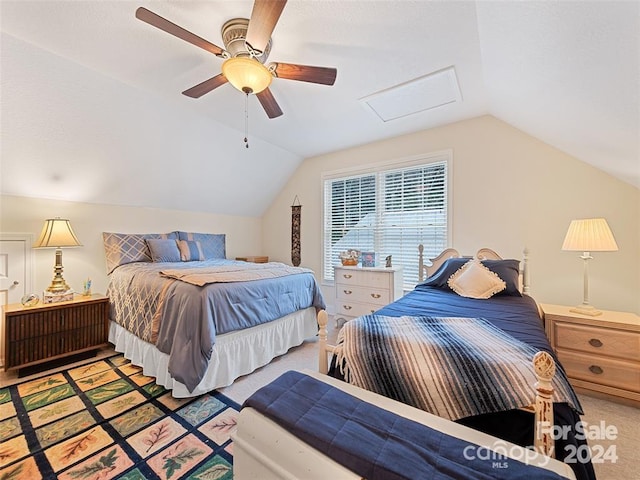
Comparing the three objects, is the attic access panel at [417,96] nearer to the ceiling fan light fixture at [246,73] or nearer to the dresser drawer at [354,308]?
the ceiling fan light fixture at [246,73]

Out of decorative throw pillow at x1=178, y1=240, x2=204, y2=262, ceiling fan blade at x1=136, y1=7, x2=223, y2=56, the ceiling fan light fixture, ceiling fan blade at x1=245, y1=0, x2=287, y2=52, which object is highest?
ceiling fan blade at x1=136, y1=7, x2=223, y2=56

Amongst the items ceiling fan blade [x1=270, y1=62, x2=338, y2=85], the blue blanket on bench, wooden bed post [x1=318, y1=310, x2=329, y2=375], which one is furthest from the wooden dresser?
the blue blanket on bench

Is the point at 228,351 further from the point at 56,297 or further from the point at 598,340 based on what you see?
the point at 598,340

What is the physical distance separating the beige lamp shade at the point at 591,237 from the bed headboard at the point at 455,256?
18.7 inches

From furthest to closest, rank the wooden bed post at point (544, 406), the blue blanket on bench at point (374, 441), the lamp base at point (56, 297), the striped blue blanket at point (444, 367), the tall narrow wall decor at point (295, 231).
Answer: the tall narrow wall decor at point (295, 231) < the lamp base at point (56, 297) < the striped blue blanket at point (444, 367) < the wooden bed post at point (544, 406) < the blue blanket on bench at point (374, 441)

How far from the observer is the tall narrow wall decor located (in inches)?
180

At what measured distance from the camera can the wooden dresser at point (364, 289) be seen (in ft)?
10.3

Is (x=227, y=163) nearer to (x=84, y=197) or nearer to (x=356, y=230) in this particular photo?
(x=84, y=197)

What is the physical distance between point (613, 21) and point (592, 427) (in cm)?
225

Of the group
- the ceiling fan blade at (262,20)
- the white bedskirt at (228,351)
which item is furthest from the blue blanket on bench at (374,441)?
the ceiling fan blade at (262,20)

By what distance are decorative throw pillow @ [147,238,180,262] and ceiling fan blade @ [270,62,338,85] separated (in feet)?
8.58

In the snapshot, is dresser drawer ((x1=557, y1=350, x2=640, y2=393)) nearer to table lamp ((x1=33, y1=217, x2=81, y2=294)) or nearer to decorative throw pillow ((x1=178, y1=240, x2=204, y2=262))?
decorative throw pillow ((x1=178, y1=240, x2=204, y2=262))

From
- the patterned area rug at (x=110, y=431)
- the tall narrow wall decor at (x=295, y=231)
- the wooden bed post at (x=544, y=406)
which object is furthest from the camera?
the tall narrow wall decor at (x=295, y=231)

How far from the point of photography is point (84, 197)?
121 inches
